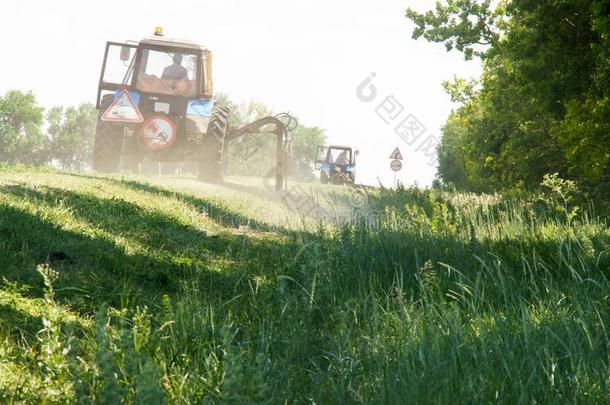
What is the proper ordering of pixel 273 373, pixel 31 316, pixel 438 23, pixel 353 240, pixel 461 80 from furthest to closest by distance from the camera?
pixel 461 80 < pixel 438 23 < pixel 353 240 < pixel 31 316 < pixel 273 373

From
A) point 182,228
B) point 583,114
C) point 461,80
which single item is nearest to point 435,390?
point 182,228

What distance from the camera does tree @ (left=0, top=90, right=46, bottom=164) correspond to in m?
78.1

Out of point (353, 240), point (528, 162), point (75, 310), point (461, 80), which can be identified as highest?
point (461, 80)

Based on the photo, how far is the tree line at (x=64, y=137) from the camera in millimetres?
72275

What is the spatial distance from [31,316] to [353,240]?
8.72ft

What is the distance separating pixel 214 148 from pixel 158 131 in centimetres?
145

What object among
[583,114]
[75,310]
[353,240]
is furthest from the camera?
[583,114]

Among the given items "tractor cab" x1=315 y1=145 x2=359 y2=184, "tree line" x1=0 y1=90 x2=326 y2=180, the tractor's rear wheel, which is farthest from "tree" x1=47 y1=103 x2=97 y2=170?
the tractor's rear wheel

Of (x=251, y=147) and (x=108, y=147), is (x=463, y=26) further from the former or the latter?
(x=251, y=147)

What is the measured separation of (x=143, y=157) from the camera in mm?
19469

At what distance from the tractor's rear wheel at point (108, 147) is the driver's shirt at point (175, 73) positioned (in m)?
1.64

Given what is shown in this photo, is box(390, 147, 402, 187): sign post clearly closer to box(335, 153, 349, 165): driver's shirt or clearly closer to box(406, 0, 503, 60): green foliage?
box(335, 153, 349, 165): driver's shirt

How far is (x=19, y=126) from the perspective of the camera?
265ft

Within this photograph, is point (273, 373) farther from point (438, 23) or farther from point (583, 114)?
point (438, 23)
